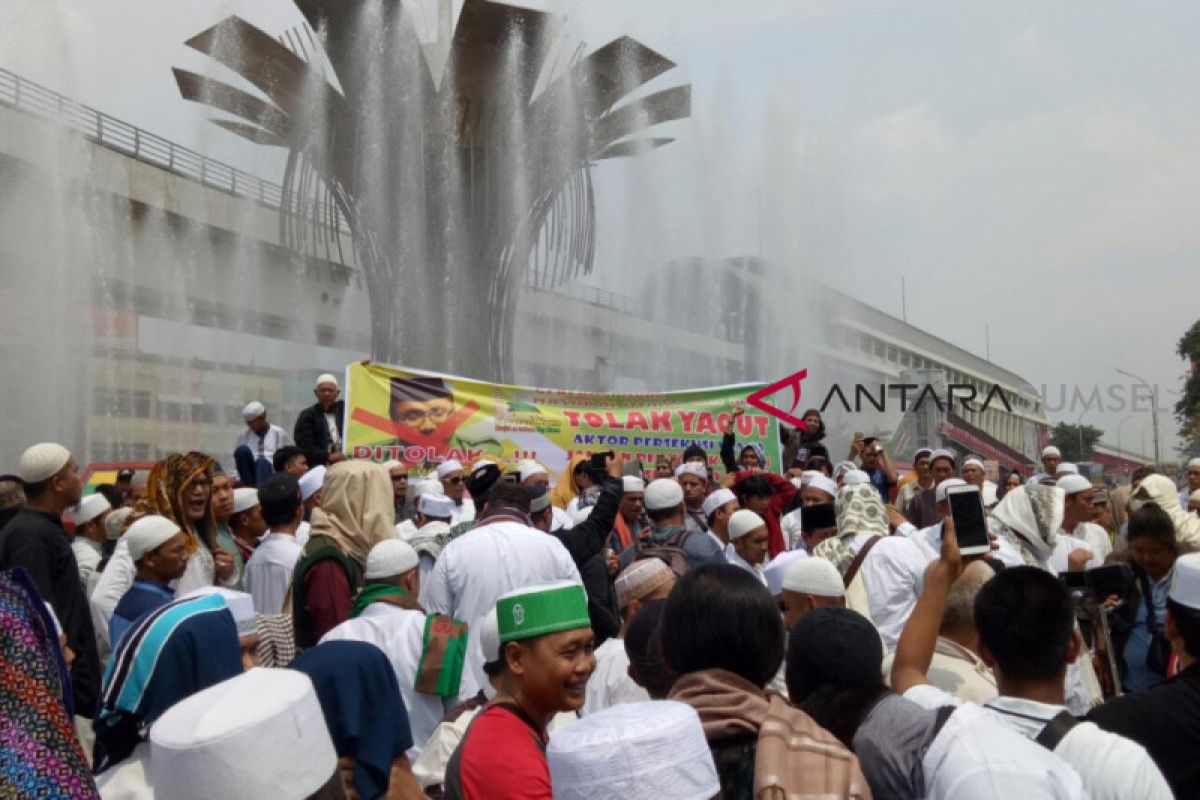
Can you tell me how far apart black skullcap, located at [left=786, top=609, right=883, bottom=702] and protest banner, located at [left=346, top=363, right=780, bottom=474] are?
754 cm

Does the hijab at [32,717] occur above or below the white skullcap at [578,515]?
above

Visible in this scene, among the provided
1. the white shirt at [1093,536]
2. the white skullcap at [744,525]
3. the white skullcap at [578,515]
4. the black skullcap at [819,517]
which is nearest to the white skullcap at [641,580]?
the white skullcap at [744,525]

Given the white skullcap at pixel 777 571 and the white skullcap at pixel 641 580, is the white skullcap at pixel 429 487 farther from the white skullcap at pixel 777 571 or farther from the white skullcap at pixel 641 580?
the white skullcap at pixel 641 580

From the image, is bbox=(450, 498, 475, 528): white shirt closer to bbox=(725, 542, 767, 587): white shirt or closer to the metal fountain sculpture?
bbox=(725, 542, 767, 587): white shirt

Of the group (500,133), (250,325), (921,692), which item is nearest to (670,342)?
(500,133)

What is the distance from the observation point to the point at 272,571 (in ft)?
17.1

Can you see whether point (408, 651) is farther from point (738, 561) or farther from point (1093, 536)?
point (1093, 536)

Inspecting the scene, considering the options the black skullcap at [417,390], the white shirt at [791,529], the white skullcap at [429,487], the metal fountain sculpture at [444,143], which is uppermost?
the metal fountain sculpture at [444,143]

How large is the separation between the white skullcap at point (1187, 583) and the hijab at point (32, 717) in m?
2.36

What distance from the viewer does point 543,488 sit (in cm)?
584

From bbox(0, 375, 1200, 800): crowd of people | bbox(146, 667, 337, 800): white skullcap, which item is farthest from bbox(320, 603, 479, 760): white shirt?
bbox(146, 667, 337, 800): white skullcap

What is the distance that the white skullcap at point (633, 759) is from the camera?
1.92 metres

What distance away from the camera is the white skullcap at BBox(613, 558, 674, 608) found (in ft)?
13.3

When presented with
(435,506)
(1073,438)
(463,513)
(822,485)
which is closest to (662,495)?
(822,485)
